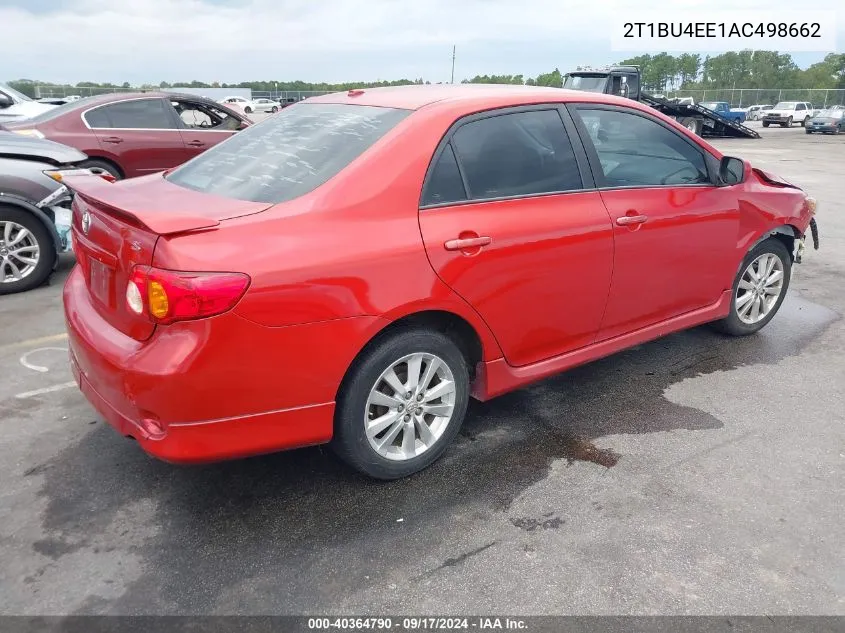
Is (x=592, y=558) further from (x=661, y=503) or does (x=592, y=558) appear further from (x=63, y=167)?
(x=63, y=167)

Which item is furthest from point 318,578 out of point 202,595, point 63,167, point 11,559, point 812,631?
point 63,167

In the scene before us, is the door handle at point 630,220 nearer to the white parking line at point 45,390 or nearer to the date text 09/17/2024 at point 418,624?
the date text 09/17/2024 at point 418,624

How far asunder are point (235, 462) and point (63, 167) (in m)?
4.23

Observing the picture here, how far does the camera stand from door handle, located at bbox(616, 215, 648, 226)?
3533 millimetres

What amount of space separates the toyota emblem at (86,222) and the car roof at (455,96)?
1.36m

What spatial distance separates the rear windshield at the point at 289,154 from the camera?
2.87 metres

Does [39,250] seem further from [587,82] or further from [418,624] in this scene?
[587,82]

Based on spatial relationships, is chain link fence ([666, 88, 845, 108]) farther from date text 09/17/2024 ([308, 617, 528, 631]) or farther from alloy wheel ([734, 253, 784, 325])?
date text 09/17/2024 ([308, 617, 528, 631])

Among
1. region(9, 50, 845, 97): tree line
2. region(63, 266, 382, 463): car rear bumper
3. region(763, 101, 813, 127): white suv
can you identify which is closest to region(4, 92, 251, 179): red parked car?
region(63, 266, 382, 463): car rear bumper

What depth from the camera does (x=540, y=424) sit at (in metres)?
3.64

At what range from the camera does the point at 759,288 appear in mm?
4777

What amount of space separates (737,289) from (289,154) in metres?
3.18

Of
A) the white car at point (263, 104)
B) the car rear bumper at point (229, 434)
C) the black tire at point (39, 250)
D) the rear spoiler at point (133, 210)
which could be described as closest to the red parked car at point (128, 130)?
the black tire at point (39, 250)

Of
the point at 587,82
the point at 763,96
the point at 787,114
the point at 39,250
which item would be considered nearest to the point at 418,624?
the point at 39,250
